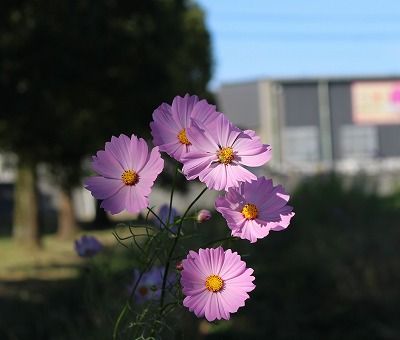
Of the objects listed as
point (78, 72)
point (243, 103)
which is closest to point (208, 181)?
point (78, 72)

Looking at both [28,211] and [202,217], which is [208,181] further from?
[28,211]

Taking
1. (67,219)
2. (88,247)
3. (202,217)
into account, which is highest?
(202,217)

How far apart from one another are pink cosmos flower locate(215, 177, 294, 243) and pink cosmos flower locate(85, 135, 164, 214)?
0.15m

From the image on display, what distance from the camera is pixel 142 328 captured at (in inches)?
70.2

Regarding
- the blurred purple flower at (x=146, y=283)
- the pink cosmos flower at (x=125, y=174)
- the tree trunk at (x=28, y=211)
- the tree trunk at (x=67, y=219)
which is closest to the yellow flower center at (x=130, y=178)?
the pink cosmos flower at (x=125, y=174)

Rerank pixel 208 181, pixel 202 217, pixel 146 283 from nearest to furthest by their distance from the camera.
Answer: pixel 208 181, pixel 202 217, pixel 146 283

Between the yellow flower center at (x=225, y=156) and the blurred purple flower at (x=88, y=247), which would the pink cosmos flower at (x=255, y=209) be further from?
the blurred purple flower at (x=88, y=247)

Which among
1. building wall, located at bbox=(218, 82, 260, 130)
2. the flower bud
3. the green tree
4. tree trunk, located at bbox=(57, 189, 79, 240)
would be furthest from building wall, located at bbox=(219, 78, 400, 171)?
the flower bud

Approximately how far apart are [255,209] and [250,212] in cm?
1

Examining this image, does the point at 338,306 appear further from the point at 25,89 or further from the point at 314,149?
the point at 314,149

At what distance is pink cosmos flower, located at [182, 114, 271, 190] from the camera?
1.43m

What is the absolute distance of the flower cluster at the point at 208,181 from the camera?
1.43 metres

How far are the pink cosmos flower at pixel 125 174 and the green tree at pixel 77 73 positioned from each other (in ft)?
29.6

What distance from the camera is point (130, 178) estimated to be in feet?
4.82
